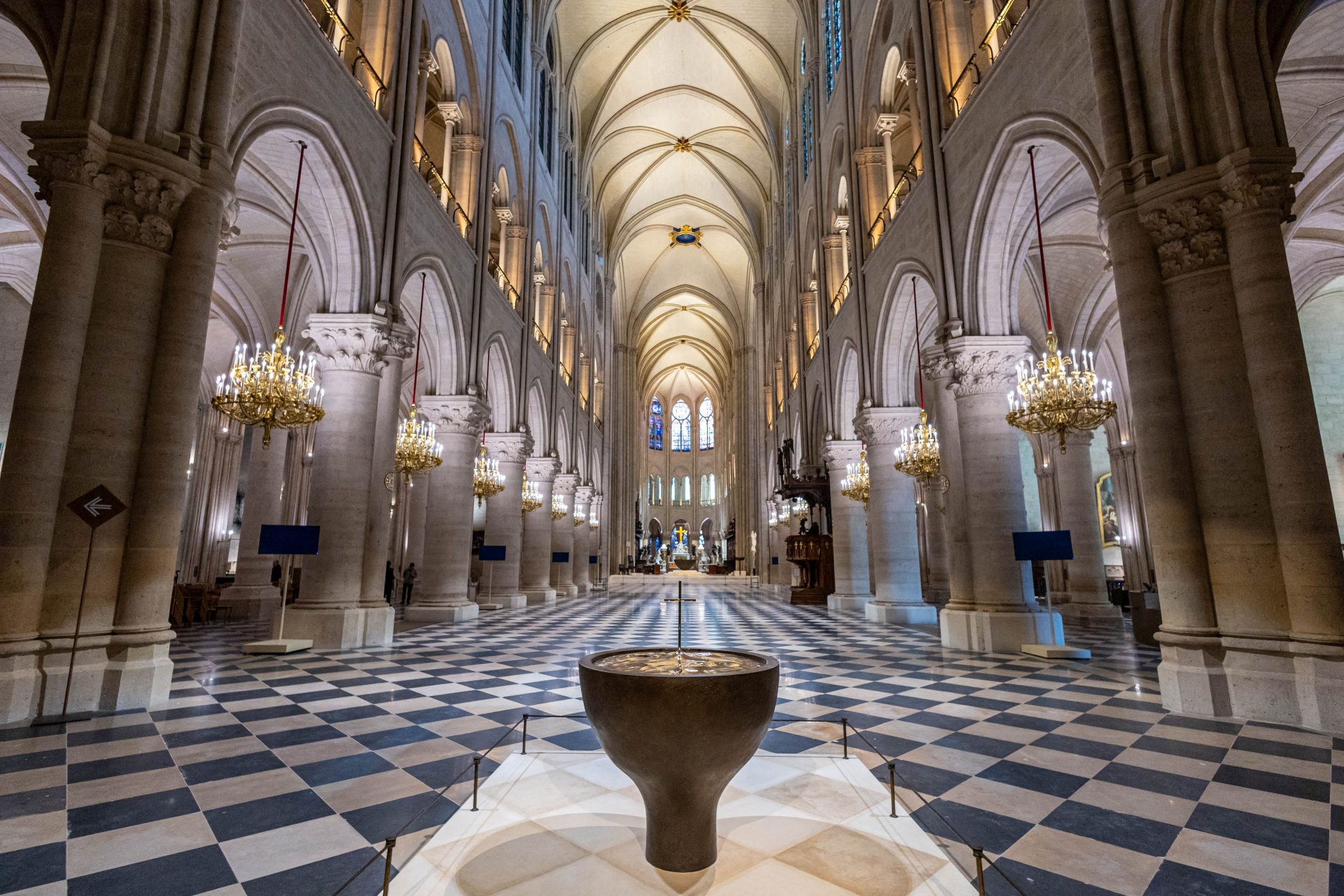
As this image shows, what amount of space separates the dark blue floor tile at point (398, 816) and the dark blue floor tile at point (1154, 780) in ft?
10.8

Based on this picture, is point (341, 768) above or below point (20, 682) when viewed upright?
below

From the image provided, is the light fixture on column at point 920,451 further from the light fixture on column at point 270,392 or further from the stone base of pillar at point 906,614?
the light fixture on column at point 270,392

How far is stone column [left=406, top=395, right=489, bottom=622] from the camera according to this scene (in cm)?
1194

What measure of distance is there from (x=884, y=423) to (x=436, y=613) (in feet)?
30.4

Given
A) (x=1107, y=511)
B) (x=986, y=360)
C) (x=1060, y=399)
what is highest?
(x=986, y=360)

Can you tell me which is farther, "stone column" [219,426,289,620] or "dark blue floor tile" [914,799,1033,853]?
"stone column" [219,426,289,620]

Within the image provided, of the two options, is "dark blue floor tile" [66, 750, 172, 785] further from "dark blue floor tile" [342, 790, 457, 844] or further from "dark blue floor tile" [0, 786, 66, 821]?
"dark blue floor tile" [342, 790, 457, 844]

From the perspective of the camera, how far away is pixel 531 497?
17.7 m

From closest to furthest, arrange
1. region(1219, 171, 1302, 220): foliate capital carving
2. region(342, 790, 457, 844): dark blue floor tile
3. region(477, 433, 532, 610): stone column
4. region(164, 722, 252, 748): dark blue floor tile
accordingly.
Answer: region(342, 790, 457, 844): dark blue floor tile, region(164, 722, 252, 748): dark blue floor tile, region(1219, 171, 1302, 220): foliate capital carving, region(477, 433, 532, 610): stone column

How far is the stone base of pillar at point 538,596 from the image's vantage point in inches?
686

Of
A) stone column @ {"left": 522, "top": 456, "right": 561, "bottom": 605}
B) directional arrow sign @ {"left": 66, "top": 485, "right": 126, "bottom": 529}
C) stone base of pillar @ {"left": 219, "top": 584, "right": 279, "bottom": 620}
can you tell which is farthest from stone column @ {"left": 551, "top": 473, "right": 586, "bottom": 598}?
directional arrow sign @ {"left": 66, "top": 485, "right": 126, "bottom": 529}

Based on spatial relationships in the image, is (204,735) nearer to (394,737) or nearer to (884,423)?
(394,737)

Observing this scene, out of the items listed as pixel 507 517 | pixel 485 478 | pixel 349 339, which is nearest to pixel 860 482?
pixel 485 478

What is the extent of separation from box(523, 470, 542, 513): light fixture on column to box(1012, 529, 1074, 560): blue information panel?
12.4m
